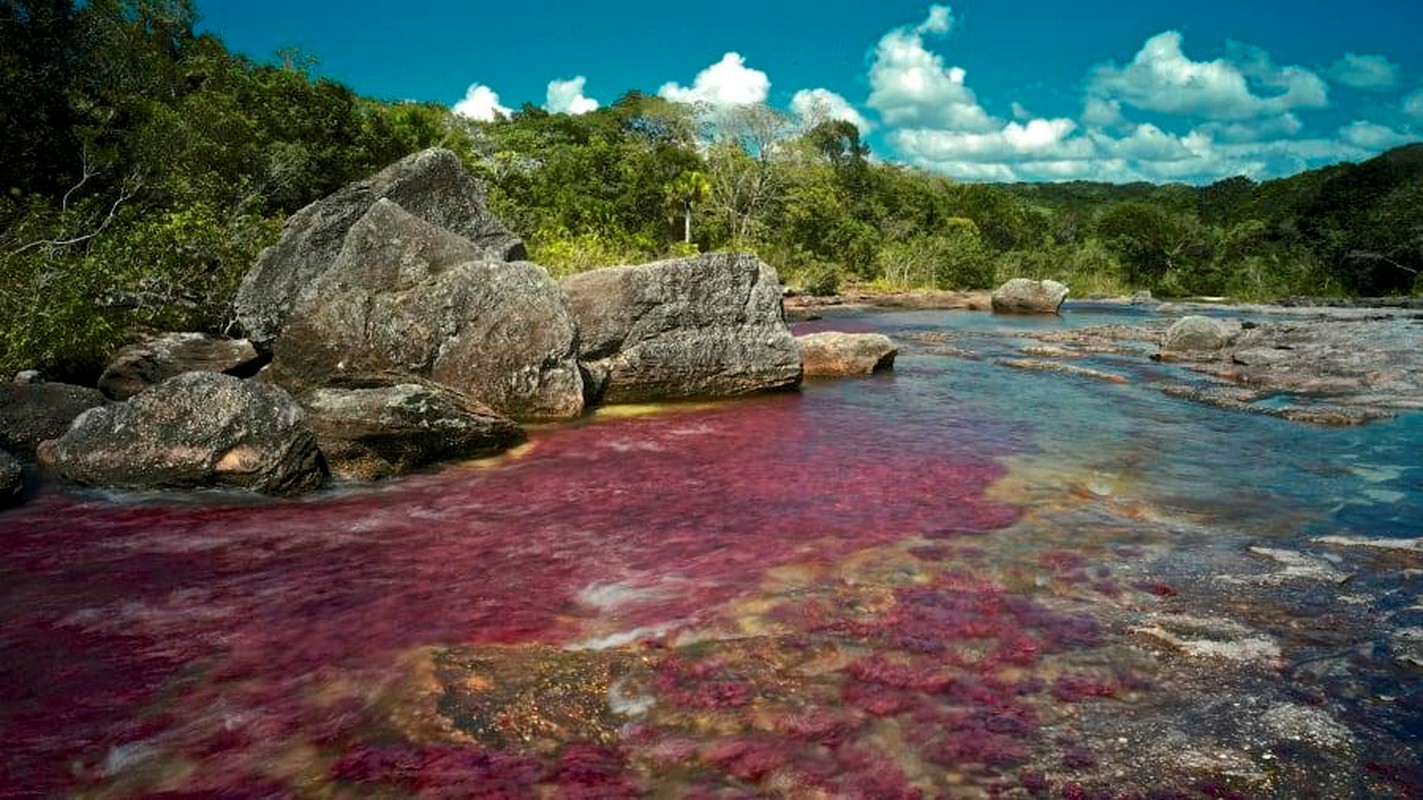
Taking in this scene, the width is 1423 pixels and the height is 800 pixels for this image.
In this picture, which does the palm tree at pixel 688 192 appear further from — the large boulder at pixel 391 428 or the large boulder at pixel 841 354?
the large boulder at pixel 391 428

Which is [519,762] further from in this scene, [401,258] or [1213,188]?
[1213,188]

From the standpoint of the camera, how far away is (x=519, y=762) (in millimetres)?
3432

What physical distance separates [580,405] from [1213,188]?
12062cm

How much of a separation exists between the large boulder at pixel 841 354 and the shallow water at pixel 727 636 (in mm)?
7925

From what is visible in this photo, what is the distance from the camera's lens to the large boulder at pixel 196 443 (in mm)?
7703

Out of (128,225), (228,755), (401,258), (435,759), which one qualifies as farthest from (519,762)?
(128,225)

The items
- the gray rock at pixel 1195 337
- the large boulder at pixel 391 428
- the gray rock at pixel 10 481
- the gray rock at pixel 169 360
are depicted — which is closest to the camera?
the gray rock at pixel 10 481

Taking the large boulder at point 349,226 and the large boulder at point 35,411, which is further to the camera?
the large boulder at point 349,226

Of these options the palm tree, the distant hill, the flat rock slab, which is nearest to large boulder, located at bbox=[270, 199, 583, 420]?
the flat rock slab

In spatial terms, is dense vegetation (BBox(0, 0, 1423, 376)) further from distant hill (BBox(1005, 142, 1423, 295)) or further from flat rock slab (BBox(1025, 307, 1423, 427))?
flat rock slab (BBox(1025, 307, 1423, 427))

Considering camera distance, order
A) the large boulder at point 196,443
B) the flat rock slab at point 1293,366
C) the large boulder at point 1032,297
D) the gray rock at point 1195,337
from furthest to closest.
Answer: the large boulder at point 1032,297 < the gray rock at point 1195,337 < the flat rock slab at point 1293,366 < the large boulder at point 196,443

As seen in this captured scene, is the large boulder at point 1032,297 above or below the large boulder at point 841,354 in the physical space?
above

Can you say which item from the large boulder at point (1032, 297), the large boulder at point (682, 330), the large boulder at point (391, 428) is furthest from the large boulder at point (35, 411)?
→ the large boulder at point (1032, 297)

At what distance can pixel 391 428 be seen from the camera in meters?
8.58
